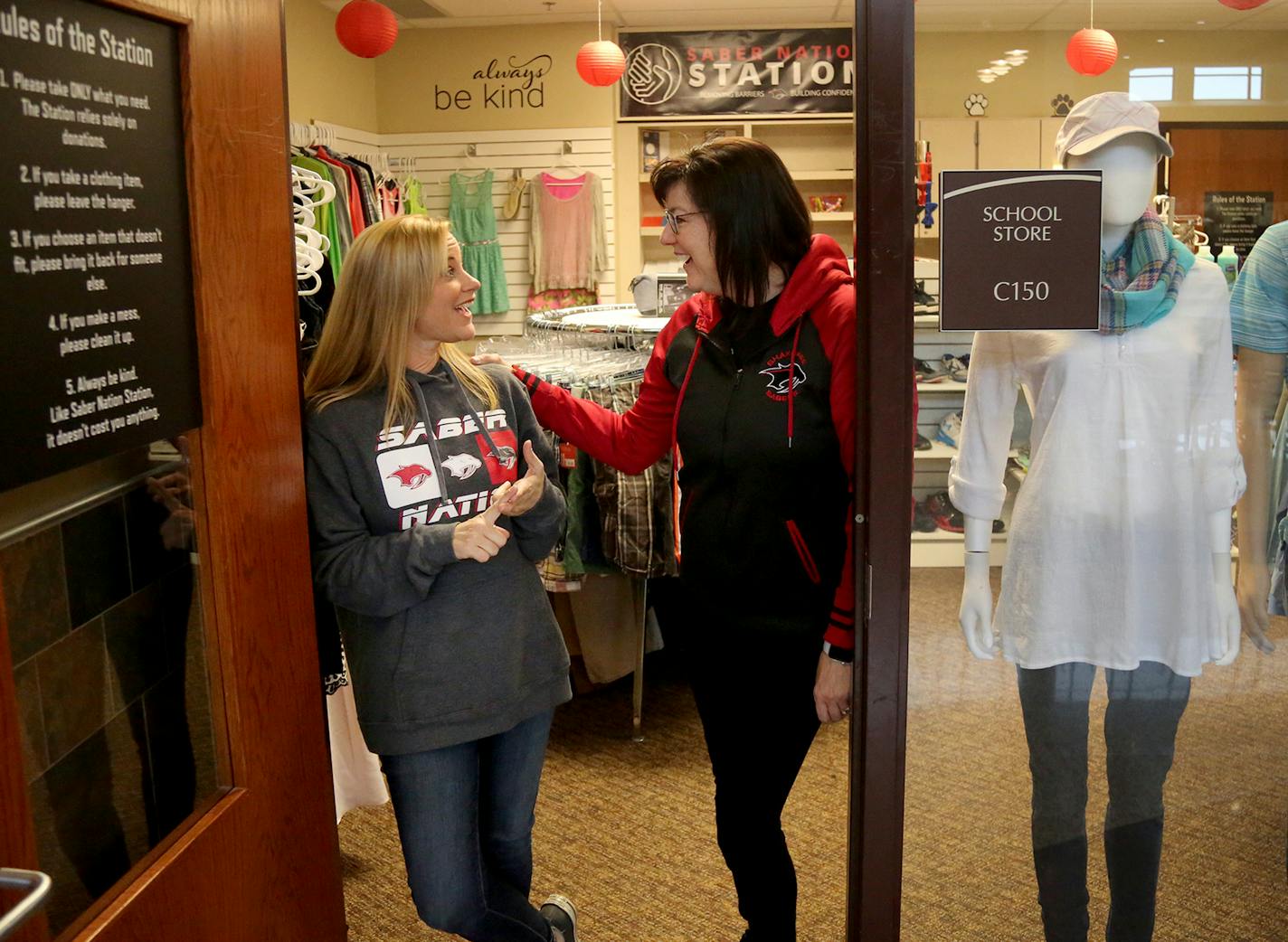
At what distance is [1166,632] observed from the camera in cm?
176

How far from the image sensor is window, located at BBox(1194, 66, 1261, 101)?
1.68m

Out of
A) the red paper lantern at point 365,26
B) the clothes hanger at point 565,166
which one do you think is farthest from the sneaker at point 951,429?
the clothes hanger at point 565,166

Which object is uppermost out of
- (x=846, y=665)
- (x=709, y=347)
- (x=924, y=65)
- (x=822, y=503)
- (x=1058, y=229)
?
(x=924, y=65)

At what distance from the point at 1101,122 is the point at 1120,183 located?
3.6 inches

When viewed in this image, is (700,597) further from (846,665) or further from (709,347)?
(709,347)

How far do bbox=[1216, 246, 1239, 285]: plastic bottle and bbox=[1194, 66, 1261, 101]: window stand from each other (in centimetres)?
22

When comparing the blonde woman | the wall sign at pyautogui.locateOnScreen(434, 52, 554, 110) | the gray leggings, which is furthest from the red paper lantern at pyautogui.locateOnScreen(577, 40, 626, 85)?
the gray leggings

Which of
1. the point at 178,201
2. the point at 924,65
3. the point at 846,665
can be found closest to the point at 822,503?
the point at 846,665

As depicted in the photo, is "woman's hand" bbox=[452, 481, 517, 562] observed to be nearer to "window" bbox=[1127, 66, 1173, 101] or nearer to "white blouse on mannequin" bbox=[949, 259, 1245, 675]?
"white blouse on mannequin" bbox=[949, 259, 1245, 675]

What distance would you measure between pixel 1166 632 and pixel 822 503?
1.86 feet

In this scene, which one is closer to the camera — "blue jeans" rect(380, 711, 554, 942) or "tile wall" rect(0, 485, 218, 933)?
"tile wall" rect(0, 485, 218, 933)

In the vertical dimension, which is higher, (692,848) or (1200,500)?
(1200,500)

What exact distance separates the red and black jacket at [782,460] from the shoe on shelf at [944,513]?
0.17m

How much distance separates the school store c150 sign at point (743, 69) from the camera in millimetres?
8477
